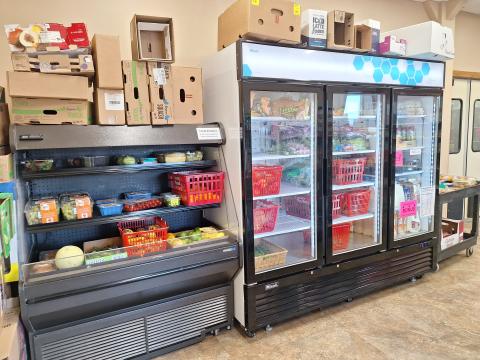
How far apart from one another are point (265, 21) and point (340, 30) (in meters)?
0.83

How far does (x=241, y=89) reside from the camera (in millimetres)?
2555

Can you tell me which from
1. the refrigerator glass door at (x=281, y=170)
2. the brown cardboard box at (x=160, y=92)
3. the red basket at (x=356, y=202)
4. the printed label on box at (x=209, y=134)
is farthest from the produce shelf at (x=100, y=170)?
the red basket at (x=356, y=202)

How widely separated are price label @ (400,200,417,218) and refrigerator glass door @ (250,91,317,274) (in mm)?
1099

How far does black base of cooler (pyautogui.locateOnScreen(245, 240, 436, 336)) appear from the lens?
9.18 feet

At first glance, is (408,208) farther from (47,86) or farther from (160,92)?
(47,86)

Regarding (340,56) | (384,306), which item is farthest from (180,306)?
(340,56)

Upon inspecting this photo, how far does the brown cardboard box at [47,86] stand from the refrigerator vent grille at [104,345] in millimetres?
1567

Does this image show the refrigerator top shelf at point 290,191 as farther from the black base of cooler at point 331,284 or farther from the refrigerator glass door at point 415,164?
the refrigerator glass door at point 415,164

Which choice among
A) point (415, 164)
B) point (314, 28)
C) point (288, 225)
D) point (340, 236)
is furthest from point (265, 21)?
point (415, 164)

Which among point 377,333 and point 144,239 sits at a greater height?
point 144,239

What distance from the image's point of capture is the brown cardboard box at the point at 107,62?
90.8 inches

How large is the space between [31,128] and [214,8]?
211cm

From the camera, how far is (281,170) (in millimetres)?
2979

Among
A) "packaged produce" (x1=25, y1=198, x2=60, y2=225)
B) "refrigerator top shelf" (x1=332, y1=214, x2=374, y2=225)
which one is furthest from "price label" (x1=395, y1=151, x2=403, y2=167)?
"packaged produce" (x1=25, y1=198, x2=60, y2=225)
